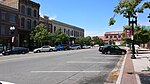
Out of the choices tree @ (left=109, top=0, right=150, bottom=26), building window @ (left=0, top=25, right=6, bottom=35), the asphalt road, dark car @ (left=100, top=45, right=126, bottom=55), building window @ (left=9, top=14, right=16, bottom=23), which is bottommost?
the asphalt road

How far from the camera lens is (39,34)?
61.1 meters

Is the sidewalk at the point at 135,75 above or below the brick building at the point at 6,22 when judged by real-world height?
below

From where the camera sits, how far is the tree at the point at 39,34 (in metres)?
61.2

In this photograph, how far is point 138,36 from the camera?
44.2 metres

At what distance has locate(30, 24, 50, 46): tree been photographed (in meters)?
61.2

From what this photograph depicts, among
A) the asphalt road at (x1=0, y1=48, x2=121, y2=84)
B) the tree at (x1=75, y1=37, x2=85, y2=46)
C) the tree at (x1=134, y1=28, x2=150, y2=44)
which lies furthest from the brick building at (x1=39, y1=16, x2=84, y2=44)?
the asphalt road at (x1=0, y1=48, x2=121, y2=84)

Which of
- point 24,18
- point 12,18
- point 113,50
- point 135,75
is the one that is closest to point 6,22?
point 12,18

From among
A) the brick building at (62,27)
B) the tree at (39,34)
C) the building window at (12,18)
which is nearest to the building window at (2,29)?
the building window at (12,18)

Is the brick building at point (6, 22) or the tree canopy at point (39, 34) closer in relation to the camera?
the brick building at point (6, 22)

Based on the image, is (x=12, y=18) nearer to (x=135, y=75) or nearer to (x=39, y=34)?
(x=39, y=34)

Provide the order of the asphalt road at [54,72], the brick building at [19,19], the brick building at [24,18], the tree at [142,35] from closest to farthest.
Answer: the asphalt road at [54,72], the tree at [142,35], the brick building at [19,19], the brick building at [24,18]

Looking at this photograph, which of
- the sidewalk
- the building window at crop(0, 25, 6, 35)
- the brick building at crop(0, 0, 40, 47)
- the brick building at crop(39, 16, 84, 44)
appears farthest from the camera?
the brick building at crop(39, 16, 84, 44)

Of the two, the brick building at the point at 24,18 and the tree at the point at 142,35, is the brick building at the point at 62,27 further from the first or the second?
the tree at the point at 142,35

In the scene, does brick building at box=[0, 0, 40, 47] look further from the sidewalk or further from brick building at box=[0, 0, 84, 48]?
the sidewalk
